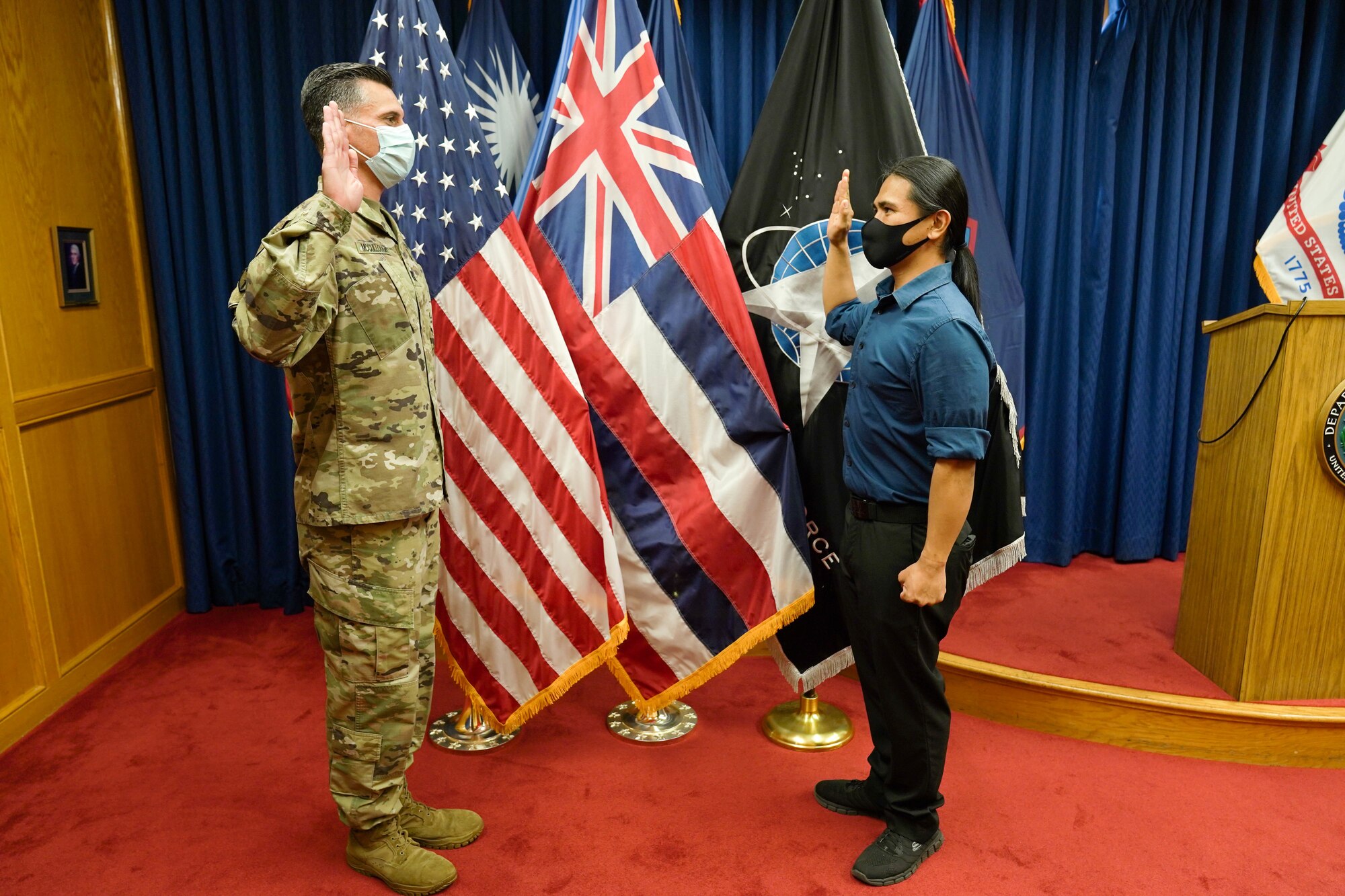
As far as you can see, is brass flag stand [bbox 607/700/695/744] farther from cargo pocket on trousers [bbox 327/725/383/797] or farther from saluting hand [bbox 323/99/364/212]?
saluting hand [bbox 323/99/364/212]

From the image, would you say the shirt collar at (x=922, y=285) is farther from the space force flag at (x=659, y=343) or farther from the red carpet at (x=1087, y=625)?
the red carpet at (x=1087, y=625)

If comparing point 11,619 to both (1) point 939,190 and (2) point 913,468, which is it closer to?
(2) point 913,468

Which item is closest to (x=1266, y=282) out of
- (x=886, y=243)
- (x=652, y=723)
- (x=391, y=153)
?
(x=886, y=243)

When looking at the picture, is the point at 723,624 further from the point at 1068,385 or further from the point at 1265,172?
the point at 1265,172

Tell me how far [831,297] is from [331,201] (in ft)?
3.73

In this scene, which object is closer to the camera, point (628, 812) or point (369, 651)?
point (369, 651)

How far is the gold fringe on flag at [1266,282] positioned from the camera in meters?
3.12

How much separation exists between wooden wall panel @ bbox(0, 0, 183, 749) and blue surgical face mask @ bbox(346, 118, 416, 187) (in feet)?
4.68

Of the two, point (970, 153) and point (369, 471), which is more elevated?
point (970, 153)

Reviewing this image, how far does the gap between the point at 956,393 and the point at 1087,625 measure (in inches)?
65.2

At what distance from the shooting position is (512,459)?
2.28 metres

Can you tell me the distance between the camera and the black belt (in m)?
1.84

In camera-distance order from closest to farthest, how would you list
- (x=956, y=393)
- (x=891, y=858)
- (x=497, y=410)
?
(x=956, y=393) → (x=891, y=858) → (x=497, y=410)

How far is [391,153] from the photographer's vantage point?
5.69ft
